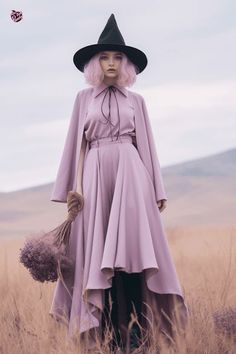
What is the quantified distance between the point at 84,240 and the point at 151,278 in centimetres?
54

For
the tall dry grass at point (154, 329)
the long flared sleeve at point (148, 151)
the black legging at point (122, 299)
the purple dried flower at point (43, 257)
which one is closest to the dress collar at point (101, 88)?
the long flared sleeve at point (148, 151)

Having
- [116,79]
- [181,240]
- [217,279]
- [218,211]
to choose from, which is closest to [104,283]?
[116,79]

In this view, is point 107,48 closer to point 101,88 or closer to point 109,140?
point 101,88

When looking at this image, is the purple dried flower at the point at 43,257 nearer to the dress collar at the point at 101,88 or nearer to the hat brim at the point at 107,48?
the dress collar at the point at 101,88

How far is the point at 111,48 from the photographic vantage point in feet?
16.7

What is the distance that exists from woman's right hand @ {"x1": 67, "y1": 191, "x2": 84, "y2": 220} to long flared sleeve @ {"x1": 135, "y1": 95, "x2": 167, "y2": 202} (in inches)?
22.3

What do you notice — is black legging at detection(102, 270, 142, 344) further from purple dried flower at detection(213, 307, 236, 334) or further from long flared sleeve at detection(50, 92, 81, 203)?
long flared sleeve at detection(50, 92, 81, 203)

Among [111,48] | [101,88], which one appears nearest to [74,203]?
[101,88]

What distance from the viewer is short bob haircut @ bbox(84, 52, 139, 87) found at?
16.8 feet

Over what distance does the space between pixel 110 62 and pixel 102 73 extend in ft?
0.32

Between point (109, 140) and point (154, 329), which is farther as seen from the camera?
point (109, 140)

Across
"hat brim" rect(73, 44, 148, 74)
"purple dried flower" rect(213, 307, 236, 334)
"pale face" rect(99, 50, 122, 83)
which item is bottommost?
"purple dried flower" rect(213, 307, 236, 334)

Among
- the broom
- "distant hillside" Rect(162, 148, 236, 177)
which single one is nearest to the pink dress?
the broom

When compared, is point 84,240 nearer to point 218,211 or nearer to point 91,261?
point 91,261
